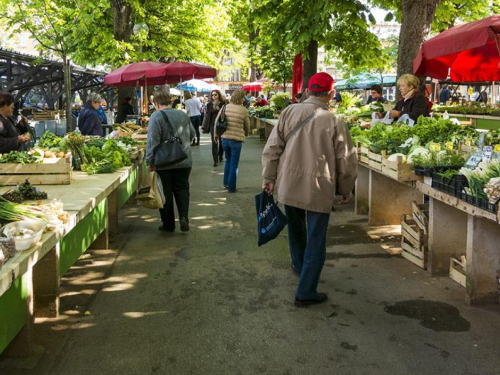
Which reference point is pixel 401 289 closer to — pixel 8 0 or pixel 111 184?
pixel 111 184

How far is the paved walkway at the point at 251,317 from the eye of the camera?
3752 mm

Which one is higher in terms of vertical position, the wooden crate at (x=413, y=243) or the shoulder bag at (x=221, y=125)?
the shoulder bag at (x=221, y=125)

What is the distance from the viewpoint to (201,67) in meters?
14.1

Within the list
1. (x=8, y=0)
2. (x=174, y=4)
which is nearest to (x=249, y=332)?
(x=8, y=0)

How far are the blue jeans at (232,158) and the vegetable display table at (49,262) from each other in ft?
11.3

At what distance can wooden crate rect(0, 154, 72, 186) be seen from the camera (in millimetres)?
5832

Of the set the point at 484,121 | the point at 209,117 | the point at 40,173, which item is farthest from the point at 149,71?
the point at 484,121

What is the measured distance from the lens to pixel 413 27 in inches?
384

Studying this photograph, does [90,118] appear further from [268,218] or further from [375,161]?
[268,218]

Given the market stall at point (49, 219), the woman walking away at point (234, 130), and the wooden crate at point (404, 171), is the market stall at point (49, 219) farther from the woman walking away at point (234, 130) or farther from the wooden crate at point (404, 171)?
the wooden crate at point (404, 171)

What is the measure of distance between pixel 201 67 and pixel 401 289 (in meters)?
10.0

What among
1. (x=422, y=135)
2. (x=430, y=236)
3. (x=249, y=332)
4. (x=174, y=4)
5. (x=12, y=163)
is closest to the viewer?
(x=249, y=332)

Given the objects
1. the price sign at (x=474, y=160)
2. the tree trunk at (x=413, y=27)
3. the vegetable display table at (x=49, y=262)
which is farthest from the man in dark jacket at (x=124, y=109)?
the price sign at (x=474, y=160)

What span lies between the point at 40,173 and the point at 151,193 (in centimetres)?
145
